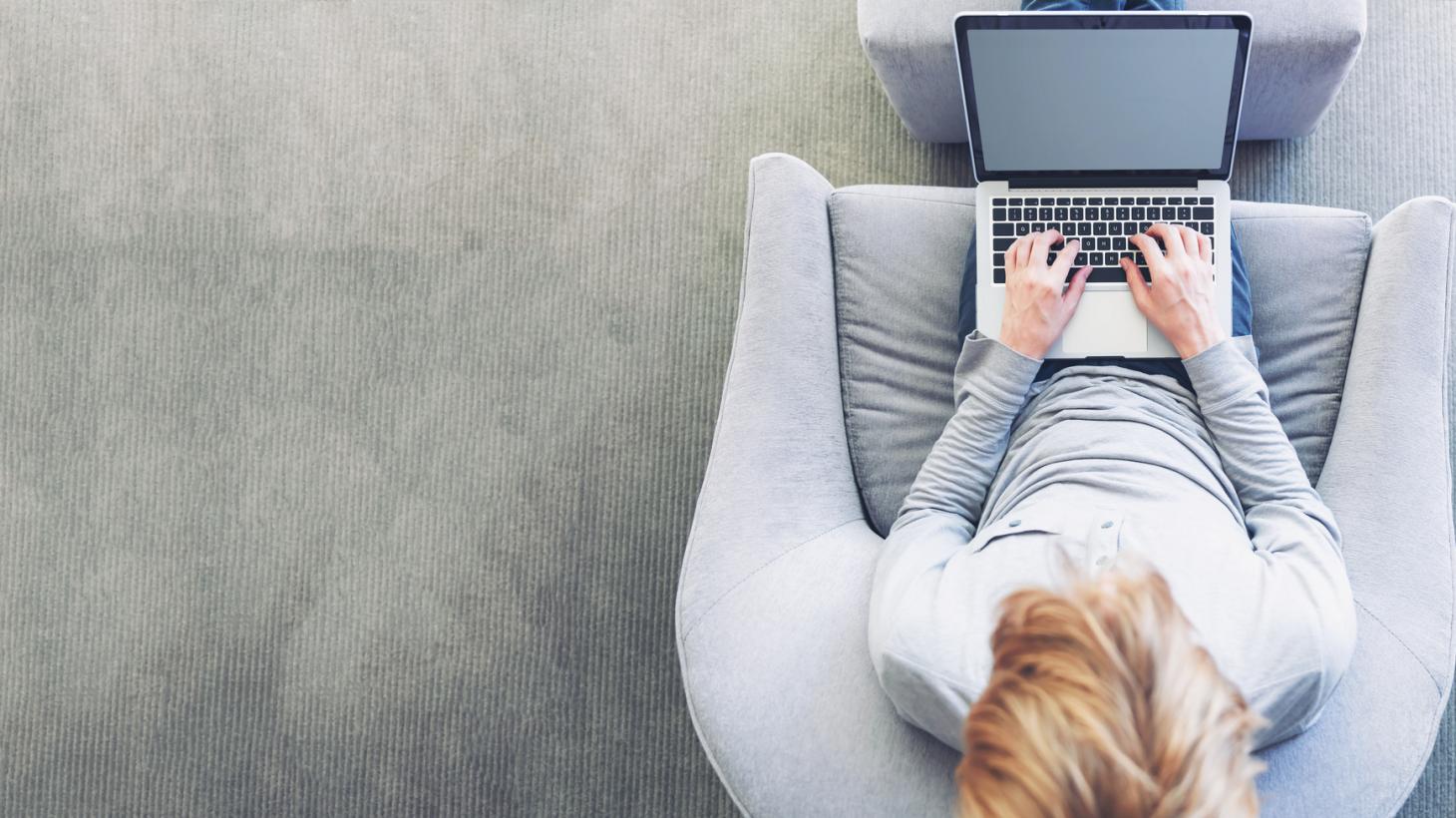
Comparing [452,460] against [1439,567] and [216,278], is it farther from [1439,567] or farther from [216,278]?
[1439,567]

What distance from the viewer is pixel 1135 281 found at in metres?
1.13

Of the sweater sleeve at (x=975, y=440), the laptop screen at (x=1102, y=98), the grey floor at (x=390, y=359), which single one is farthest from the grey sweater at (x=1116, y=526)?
the grey floor at (x=390, y=359)

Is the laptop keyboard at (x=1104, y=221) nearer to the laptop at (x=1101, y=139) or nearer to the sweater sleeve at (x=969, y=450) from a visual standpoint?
the laptop at (x=1101, y=139)

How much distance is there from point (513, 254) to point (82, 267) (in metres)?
0.71

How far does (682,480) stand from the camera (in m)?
1.54

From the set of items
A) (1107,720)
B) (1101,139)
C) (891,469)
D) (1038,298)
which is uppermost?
(1101,139)

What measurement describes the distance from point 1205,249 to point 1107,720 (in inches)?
25.6

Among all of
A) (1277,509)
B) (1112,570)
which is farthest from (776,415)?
(1277,509)

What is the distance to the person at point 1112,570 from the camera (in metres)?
0.70

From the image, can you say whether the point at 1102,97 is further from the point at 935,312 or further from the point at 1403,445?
the point at 1403,445

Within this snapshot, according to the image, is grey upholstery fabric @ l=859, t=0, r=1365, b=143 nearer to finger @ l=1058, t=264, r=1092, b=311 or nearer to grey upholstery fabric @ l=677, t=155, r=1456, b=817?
grey upholstery fabric @ l=677, t=155, r=1456, b=817

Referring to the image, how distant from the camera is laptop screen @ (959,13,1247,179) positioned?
1085 millimetres

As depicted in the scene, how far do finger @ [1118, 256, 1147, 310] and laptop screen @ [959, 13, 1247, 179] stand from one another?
0.11 m

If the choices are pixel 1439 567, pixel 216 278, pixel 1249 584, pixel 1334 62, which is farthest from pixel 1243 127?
pixel 216 278
